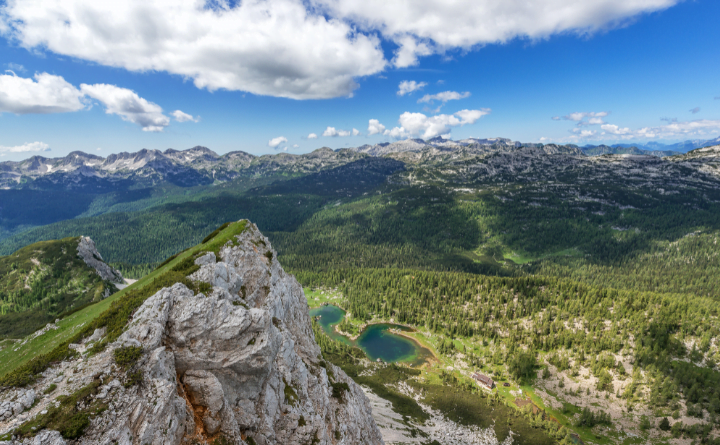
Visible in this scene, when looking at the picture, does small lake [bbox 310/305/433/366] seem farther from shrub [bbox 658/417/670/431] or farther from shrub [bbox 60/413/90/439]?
shrub [bbox 60/413/90/439]

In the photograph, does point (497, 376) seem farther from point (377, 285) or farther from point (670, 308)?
point (377, 285)

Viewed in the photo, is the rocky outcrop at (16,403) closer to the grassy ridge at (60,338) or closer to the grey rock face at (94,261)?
the grassy ridge at (60,338)

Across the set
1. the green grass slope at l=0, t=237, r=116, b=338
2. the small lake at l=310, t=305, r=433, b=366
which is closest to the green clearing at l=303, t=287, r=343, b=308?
the small lake at l=310, t=305, r=433, b=366

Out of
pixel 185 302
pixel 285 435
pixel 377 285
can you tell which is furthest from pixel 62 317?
pixel 377 285

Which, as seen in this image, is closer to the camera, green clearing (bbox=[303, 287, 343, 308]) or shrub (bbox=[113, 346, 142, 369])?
shrub (bbox=[113, 346, 142, 369])

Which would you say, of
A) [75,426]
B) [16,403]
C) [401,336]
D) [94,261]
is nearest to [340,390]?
[75,426]

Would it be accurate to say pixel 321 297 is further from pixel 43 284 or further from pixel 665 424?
pixel 665 424
